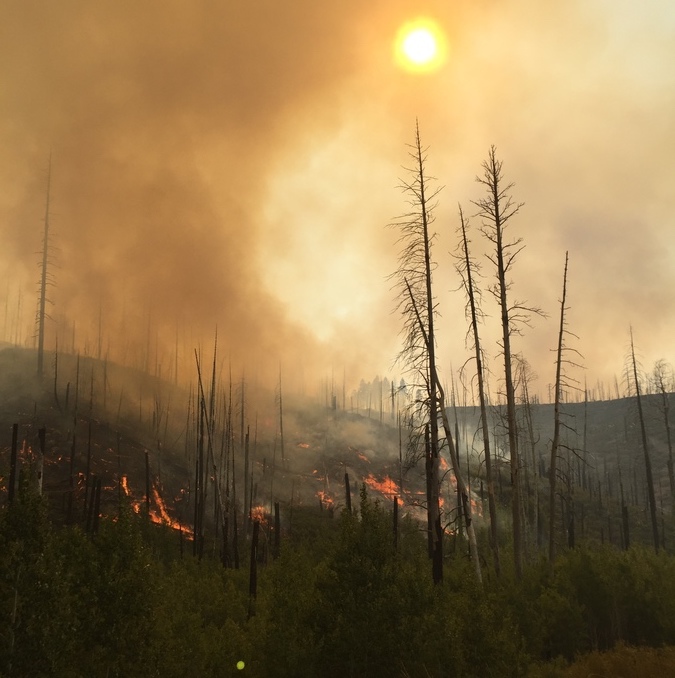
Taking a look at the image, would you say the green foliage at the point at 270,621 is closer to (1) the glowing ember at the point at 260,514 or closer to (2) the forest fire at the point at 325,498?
(1) the glowing ember at the point at 260,514

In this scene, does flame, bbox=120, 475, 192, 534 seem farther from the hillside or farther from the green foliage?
the green foliage

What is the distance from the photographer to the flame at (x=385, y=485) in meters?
81.1

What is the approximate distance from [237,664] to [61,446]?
55.7 m

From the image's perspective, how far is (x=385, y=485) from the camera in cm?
8412

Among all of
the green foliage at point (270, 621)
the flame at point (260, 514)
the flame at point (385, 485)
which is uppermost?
the green foliage at point (270, 621)

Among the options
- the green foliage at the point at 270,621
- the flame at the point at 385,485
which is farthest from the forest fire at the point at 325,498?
the green foliage at the point at 270,621

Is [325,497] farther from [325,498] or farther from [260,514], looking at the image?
[260,514]

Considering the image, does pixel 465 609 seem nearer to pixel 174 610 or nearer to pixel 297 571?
pixel 297 571

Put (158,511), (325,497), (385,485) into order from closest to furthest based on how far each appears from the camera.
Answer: (158,511) < (325,497) < (385,485)

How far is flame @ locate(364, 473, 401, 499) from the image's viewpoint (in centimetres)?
8106

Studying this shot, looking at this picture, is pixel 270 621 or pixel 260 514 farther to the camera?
pixel 260 514

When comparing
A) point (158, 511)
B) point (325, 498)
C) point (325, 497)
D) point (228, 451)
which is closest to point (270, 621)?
point (228, 451)

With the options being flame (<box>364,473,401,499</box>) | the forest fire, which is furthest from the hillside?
flame (<box>364,473,401,499</box>)

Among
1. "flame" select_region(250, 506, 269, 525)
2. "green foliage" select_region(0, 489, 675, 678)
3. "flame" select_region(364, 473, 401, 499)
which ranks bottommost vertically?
"flame" select_region(250, 506, 269, 525)
